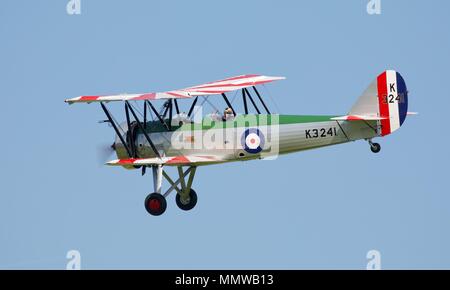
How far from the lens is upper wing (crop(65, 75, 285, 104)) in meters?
36.7

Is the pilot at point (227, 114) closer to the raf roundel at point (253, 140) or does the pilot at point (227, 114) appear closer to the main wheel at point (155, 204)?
the raf roundel at point (253, 140)

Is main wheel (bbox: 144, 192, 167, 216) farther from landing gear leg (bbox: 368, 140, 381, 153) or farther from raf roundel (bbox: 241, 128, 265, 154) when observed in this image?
landing gear leg (bbox: 368, 140, 381, 153)

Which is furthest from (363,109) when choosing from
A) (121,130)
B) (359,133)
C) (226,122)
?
(121,130)

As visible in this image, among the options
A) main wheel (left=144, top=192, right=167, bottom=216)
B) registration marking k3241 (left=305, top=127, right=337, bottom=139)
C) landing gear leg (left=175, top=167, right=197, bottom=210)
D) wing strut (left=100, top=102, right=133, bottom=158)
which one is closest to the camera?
registration marking k3241 (left=305, top=127, right=337, bottom=139)

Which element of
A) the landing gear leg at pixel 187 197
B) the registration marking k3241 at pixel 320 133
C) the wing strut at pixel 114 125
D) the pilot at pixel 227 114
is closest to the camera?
the registration marking k3241 at pixel 320 133

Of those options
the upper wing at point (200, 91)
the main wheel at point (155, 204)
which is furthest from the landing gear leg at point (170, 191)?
the upper wing at point (200, 91)

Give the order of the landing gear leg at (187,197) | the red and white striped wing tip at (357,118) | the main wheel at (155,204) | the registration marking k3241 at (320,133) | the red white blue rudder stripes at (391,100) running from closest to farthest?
1. the red and white striped wing tip at (357,118)
2. the red white blue rudder stripes at (391,100)
3. the registration marking k3241 at (320,133)
4. the main wheel at (155,204)
5. the landing gear leg at (187,197)

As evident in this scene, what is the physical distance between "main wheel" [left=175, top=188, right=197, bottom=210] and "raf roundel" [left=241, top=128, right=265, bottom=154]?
2103 mm

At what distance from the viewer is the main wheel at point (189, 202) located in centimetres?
3838

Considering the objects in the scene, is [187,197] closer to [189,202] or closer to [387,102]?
[189,202]

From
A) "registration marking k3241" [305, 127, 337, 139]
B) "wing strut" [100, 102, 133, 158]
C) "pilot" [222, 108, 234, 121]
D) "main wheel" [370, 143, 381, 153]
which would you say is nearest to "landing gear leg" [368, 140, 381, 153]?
"main wheel" [370, 143, 381, 153]

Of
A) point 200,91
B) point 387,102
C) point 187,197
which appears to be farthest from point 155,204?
point 387,102

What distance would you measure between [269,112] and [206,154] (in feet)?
5.69

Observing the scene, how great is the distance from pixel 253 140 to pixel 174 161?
1652mm
